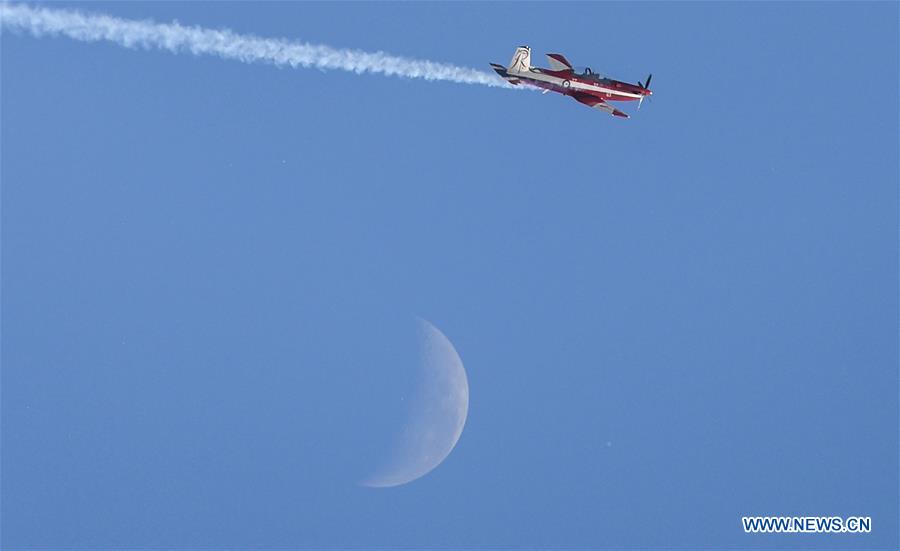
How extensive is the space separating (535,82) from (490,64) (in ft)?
7.78

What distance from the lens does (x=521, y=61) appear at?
65.6 meters

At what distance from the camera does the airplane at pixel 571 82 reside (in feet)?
215

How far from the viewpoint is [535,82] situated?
66062mm

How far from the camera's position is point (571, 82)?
66188 mm

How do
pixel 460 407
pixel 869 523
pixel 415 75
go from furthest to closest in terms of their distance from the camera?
pixel 869 523 < pixel 460 407 < pixel 415 75

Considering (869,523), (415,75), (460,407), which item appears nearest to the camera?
(415,75)

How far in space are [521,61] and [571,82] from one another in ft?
8.33

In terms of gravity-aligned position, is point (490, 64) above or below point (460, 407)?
above

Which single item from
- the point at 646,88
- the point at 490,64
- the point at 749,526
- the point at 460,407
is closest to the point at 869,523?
the point at 749,526

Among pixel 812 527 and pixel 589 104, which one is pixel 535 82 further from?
pixel 812 527

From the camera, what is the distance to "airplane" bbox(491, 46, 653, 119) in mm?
65625

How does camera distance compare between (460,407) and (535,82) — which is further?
(460,407)

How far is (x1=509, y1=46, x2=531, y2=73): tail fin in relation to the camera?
65438mm

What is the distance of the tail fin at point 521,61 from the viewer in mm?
65438
